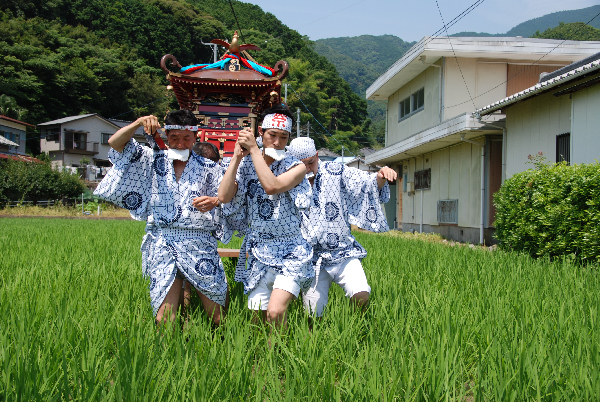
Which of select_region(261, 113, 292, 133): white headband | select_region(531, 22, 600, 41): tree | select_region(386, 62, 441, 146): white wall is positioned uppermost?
select_region(531, 22, 600, 41): tree

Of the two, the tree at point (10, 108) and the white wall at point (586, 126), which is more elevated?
the tree at point (10, 108)

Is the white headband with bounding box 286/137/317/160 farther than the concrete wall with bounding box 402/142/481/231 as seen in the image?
No

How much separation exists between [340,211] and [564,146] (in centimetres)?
717

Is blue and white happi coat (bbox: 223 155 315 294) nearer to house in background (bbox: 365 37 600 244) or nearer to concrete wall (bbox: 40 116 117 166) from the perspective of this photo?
house in background (bbox: 365 37 600 244)

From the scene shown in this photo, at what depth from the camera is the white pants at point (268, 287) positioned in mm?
2740

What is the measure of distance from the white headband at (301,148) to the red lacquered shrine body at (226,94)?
524cm

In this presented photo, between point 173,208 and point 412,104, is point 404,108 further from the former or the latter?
point 173,208

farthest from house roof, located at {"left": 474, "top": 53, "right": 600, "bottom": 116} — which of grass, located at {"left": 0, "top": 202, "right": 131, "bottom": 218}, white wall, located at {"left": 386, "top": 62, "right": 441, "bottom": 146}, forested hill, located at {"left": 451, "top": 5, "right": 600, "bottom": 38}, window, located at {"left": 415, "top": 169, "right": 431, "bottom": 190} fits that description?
forested hill, located at {"left": 451, "top": 5, "right": 600, "bottom": 38}

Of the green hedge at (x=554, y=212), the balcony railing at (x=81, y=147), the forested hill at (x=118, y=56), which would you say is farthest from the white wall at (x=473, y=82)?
the balcony railing at (x=81, y=147)

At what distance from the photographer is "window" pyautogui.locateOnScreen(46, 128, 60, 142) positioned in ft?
110

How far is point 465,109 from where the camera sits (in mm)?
12820

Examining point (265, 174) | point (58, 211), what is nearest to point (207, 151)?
point (265, 174)

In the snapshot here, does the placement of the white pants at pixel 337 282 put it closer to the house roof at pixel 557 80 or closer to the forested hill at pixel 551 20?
the house roof at pixel 557 80

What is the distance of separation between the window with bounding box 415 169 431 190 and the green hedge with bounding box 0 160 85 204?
19.8 metres
